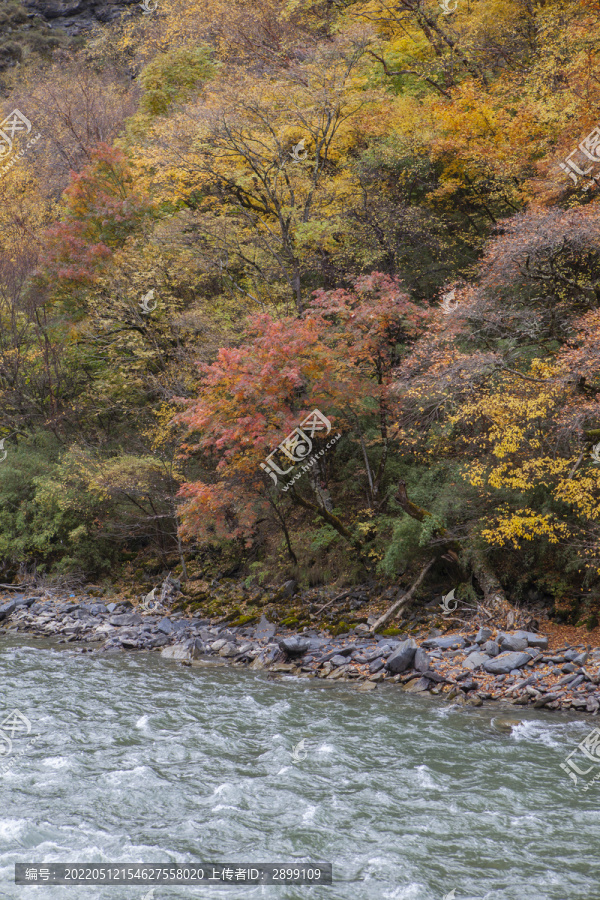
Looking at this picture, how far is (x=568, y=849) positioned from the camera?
5953 millimetres

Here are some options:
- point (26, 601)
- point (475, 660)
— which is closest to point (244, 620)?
point (475, 660)

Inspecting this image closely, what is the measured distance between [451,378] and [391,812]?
23.2ft

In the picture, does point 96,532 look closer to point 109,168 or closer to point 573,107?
point 109,168

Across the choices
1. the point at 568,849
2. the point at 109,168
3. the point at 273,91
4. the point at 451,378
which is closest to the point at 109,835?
the point at 568,849

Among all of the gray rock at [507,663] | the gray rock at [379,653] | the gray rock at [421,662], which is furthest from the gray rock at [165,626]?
the gray rock at [507,663]

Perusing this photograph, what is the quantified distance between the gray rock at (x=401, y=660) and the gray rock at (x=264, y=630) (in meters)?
3.38

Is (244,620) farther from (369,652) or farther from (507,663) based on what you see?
(507,663)
